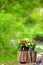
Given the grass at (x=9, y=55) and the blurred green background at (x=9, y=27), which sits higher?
the blurred green background at (x=9, y=27)

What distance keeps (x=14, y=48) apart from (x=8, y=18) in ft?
4.48

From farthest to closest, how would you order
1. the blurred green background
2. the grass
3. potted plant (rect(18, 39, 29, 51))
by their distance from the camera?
the blurred green background → the grass → potted plant (rect(18, 39, 29, 51))

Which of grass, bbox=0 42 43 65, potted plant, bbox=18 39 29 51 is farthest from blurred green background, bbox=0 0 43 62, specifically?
potted plant, bbox=18 39 29 51

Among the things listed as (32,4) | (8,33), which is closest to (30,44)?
(8,33)

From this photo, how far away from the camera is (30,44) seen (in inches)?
333

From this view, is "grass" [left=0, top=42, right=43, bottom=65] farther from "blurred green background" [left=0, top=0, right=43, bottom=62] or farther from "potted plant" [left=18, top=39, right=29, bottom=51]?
"potted plant" [left=18, top=39, right=29, bottom=51]

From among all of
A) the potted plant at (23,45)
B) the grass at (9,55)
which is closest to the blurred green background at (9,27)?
the grass at (9,55)

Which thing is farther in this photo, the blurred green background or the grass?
the blurred green background

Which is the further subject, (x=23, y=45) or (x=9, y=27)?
(x=9, y=27)

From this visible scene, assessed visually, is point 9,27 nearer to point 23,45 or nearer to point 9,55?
point 9,55

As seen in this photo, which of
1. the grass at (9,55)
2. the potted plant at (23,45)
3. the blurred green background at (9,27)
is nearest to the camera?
the potted plant at (23,45)

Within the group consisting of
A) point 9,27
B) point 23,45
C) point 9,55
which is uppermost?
point 9,27

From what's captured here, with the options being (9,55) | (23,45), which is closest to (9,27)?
(9,55)

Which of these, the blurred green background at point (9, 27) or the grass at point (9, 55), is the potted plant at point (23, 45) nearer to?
the grass at point (9, 55)
